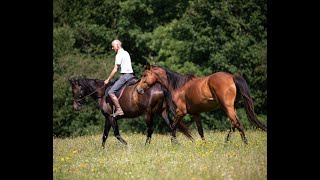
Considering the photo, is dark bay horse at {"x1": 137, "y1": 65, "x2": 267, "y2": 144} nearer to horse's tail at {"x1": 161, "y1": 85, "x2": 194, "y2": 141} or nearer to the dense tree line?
horse's tail at {"x1": 161, "y1": 85, "x2": 194, "y2": 141}

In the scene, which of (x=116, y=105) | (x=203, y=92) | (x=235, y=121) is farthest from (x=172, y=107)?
(x=235, y=121)

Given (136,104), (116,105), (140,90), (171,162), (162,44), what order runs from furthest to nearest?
1. (162,44)
2. (136,104)
3. (116,105)
4. (140,90)
5. (171,162)

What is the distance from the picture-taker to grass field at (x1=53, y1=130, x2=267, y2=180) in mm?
9281

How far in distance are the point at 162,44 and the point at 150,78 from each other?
59.2 feet

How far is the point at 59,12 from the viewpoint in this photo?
125 ft

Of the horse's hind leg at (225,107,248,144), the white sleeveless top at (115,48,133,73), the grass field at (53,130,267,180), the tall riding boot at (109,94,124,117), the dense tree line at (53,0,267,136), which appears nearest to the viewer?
the grass field at (53,130,267,180)

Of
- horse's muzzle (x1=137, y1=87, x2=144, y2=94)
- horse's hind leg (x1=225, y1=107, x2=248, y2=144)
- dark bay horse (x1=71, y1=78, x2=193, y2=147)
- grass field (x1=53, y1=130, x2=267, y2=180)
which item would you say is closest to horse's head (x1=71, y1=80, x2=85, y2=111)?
dark bay horse (x1=71, y1=78, x2=193, y2=147)

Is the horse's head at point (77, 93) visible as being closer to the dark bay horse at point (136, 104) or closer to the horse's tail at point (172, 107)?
the dark bay horse at point (136, 104)

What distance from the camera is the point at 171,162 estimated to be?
1041 cm

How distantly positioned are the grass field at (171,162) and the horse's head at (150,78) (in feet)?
5.74

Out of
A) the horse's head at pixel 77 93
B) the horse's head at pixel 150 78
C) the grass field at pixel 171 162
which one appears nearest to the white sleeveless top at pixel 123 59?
the horse's head at pixel 150 78

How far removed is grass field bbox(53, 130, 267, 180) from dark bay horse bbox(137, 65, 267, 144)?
0.77m

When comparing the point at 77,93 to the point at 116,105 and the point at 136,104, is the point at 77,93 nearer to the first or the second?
the point at 116,105
